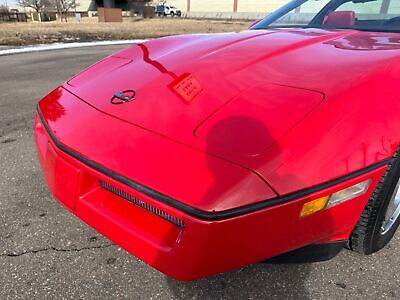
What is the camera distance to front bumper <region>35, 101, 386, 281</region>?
45.7 inches

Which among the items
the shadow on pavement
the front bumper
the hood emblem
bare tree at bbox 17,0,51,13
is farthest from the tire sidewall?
bare tree at bbox 17,0,51,13

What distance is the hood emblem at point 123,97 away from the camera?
66.0 inches

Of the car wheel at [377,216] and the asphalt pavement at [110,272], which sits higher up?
the car wheel at [377,216]

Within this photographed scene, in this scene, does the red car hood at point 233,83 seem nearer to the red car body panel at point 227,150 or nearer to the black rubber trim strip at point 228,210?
the red car body panel at point 227,150

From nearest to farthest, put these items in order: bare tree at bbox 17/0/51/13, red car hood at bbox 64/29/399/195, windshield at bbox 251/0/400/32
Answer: red car hood at bbox 64/29/399/195
windshield at bbox 251/0/400/32
bare tree at bbox 17/0/51/13

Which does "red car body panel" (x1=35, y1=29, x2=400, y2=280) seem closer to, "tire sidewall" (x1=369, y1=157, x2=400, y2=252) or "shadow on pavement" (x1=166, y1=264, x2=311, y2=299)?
"tire sidewall" (x1=369, y1=157, x2=400, y2=252)

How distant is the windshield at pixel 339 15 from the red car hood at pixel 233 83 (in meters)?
0.33

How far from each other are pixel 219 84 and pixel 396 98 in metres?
0.78

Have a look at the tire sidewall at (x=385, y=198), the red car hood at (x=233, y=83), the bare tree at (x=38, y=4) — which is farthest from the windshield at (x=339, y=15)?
the bare tree at (x=38, y=4)

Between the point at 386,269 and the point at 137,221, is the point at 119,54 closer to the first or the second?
the point at 137,221

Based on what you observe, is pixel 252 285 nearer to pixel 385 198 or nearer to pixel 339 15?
pixel 385 198

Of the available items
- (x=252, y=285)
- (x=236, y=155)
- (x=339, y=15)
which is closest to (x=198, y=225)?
(x=236, y=155)

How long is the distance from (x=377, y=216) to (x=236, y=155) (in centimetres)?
77

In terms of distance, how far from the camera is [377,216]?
1515 millimetres
